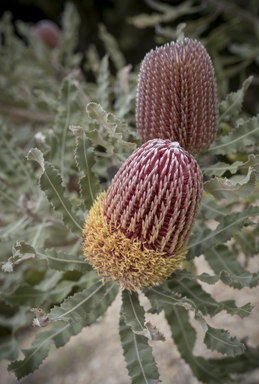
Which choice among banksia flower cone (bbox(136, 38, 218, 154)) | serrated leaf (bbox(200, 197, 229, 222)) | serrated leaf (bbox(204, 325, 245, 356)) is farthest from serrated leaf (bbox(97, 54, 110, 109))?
serrated leaf (bbox(204, 325, 245, 356))

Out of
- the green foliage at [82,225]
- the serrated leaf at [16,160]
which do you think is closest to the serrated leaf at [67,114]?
the green foliage at [82,225]

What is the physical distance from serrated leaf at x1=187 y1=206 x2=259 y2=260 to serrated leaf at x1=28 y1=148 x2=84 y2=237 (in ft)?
1.21

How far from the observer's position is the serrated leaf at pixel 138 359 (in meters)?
0.86

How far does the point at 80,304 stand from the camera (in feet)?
3.14

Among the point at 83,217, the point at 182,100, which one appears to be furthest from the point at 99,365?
the point at 182,100

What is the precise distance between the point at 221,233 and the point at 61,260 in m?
0.50

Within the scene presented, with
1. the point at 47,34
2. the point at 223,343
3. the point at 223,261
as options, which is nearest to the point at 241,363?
the point at 223,261

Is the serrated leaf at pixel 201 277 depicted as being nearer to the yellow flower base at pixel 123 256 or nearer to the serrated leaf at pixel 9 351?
the yellow flower base at pixel 123 256

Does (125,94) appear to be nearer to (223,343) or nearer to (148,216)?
(148,216)

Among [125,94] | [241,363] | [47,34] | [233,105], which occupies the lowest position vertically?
[241,363]

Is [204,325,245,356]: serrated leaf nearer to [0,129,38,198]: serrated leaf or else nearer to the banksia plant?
[0,129,38,198]: serrated leaf

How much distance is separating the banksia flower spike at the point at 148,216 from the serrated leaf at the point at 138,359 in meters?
0.16

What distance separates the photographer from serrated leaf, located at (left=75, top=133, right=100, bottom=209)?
3.39 ft

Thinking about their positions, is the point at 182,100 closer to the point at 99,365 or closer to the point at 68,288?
the point at 68,288
